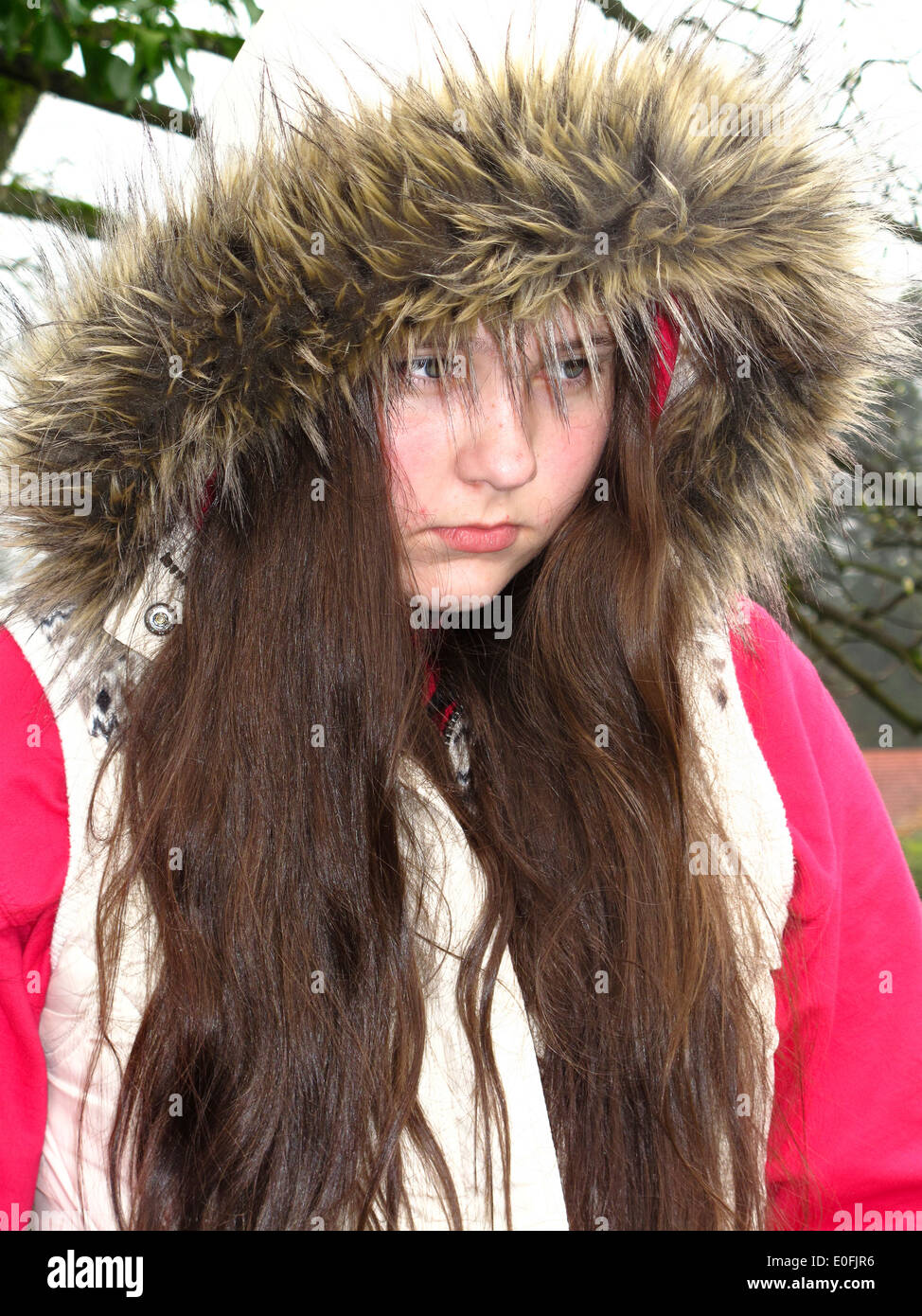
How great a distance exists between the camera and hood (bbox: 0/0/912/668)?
0.89 meters

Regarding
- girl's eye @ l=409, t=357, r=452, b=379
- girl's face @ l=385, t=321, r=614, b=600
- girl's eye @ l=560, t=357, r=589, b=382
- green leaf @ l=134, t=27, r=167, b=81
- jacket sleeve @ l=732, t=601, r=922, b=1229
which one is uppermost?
green leaf @ l=134, t=27, r=167, b=81

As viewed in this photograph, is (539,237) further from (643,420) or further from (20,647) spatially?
(20,647)

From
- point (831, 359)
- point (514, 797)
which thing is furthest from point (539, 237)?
point (514, 797)

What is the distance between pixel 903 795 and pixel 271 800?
4.35 feet

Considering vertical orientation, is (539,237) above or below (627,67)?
below

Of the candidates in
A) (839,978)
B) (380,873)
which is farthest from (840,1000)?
(380,873)

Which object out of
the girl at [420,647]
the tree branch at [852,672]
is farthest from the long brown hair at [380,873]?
the tree branch at [852,672]

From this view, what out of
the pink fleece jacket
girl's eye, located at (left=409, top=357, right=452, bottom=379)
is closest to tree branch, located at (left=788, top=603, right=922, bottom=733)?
the pink fleece jacket

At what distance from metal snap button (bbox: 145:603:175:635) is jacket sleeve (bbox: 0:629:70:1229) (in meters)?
0.10

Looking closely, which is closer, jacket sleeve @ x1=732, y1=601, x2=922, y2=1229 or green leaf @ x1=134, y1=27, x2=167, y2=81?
jacket sleeve @ x1=732, y1=601, x2=922, y2=1229

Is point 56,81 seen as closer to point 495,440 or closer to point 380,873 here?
point 495,440

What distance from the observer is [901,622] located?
198cm

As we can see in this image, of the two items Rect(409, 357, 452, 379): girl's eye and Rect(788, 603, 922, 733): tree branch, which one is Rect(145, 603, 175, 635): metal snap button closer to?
Rect(409, 357, 452, 379): girl's eye

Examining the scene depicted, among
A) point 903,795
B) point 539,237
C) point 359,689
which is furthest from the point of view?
point 903,795
